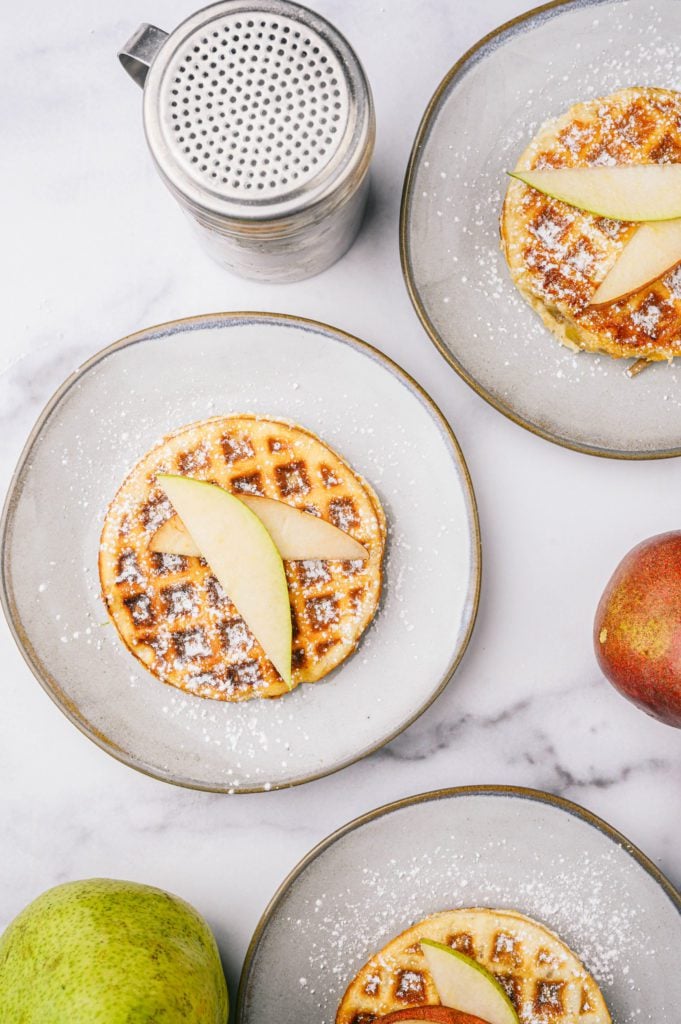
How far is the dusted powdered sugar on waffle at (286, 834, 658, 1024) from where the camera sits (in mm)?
1297

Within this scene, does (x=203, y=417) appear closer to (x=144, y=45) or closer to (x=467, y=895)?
(x=144, y=45)

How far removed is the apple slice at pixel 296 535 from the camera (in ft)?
4.20

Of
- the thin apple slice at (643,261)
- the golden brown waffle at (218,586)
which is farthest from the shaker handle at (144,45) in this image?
the thin apple slice at (643,261)

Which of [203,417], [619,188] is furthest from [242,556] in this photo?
[619,188]

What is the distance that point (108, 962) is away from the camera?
1.11 m

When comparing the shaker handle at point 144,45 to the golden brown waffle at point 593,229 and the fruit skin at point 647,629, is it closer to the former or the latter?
the golden brown waffle at point 593,229

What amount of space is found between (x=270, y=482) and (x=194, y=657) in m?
0.29

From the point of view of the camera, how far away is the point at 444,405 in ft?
4.65

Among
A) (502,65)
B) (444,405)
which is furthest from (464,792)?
(502,65)

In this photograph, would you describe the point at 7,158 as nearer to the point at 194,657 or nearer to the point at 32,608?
the point at 32,608

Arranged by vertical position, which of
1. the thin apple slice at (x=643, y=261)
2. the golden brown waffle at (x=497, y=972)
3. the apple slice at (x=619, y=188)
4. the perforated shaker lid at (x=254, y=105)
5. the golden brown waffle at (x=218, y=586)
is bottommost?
the golden brown waffle at (x=497, y=972)

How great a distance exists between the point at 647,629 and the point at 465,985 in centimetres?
59

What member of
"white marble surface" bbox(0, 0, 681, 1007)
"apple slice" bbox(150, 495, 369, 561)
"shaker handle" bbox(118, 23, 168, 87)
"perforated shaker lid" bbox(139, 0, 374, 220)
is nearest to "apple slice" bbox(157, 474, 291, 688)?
"apple slice" bbox(150, 495, 369, 561)

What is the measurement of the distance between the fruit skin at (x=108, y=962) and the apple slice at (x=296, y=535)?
515mm
